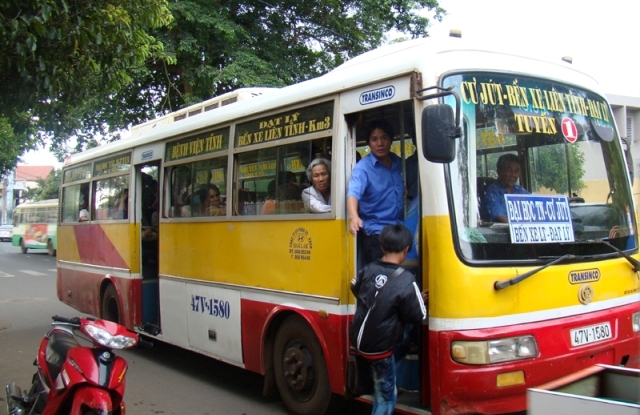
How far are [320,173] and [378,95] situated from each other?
85cm

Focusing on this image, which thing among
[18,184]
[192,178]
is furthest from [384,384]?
[18,184]

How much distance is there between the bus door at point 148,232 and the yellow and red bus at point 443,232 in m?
1.74

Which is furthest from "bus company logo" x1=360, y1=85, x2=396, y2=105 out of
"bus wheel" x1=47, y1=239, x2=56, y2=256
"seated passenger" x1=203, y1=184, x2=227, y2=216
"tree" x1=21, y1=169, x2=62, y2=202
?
"tree" x1=21, y1=169, x2=62, y2=202

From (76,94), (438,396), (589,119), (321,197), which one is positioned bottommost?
(438,396)

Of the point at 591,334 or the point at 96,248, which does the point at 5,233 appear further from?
the point at 591,334

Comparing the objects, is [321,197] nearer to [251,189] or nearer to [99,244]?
[251,189]

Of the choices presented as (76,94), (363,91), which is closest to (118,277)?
(76,94)

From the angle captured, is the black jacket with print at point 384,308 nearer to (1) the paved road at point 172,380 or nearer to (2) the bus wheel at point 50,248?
(1) the paved road at point 172,380

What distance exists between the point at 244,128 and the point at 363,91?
5.61 feet

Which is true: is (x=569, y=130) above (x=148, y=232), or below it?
above

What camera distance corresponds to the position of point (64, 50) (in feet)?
22.6

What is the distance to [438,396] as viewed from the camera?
406 cm

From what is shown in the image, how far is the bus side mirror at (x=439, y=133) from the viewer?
12.9 ft

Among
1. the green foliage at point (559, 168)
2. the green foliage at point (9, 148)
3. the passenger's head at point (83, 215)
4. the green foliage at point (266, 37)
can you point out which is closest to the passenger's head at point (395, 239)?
the green foliage at point (559, 168)
